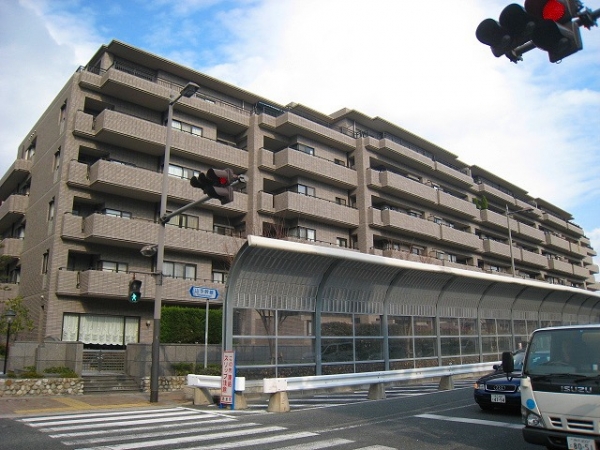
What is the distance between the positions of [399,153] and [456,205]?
8987mm

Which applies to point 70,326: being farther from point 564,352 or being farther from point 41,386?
point 564,352

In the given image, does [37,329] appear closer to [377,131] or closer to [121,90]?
[121,90]

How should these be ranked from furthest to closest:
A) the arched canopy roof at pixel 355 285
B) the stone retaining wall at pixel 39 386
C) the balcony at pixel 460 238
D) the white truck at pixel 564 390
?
the balcony at pixel 460 238
the stone retaining wall at pixel 39 386
the arched canopy roof at pixel 355 285
the white truck at pixel 564 390

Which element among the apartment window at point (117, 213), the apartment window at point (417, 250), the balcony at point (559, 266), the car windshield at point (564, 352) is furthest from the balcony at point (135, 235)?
the balcony at point (559, 266)

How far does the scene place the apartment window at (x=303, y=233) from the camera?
117 feet

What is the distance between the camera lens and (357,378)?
13.6m

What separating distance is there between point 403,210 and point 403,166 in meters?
4.34

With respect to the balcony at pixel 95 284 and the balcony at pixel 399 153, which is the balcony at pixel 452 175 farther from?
the balcony at pixel 95 284

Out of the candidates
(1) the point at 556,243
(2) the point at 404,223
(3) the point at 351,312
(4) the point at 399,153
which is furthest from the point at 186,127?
(1) the point at 556,243

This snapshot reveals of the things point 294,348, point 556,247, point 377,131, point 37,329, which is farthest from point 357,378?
point 556,247

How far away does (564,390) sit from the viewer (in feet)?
21.0

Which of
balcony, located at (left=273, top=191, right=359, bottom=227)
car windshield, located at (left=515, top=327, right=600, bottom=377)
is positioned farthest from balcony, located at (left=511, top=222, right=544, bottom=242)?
car windshield, located at (left=515, top=327, right=600, bottom=377)

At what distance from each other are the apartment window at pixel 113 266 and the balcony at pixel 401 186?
65.2 feet

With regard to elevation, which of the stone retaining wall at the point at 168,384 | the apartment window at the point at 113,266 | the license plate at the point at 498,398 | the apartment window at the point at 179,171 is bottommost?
the stone retaining wall at the point at 168,384
